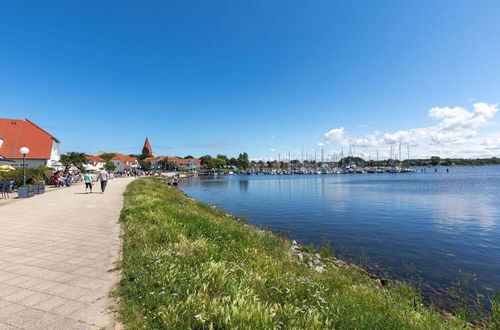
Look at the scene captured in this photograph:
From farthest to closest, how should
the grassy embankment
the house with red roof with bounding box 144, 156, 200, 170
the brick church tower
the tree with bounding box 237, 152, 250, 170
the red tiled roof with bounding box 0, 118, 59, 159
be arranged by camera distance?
the brick church tower < the tree with bounding box 237, 152, 250, 170 < the house with red roof with bounding box 144, 156, 200, 170 < the red tiled roof with bounding box 0, 118, 59, 159 < the grassy embankment

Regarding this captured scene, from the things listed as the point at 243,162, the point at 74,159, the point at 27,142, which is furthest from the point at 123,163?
the point at 74,159

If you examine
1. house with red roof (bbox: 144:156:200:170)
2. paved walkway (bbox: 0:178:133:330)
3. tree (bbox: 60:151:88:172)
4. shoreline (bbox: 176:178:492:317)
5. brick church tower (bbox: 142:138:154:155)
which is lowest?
shoreline (bbox: 176:178:492:317)

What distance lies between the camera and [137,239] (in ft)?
21.9

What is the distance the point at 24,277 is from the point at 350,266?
9679 millimetres

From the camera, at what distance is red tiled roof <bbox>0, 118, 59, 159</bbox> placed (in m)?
36.2

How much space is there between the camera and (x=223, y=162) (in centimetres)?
18088

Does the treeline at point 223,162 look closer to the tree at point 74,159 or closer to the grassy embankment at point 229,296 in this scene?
the tree at point 74,159

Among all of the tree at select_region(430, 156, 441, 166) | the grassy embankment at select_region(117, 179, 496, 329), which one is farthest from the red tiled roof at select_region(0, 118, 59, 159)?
the tree at select_region(430, 156, 441, 166)

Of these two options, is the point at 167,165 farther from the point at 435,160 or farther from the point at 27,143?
the point at 435,160

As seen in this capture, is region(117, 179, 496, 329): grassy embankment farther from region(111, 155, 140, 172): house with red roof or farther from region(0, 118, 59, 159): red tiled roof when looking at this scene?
region(111, 155, 140, 172): house with red roof

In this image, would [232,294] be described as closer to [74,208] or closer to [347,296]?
[347,296]

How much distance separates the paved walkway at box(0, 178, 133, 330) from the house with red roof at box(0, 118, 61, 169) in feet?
113

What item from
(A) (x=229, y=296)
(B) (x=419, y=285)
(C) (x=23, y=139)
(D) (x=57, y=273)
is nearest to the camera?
(A) (x=229, y=296)

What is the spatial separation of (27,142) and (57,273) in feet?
150
